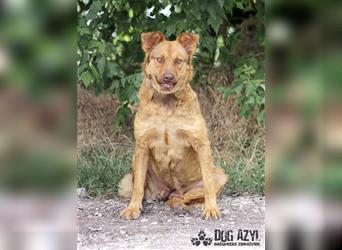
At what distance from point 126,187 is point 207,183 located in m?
0.27

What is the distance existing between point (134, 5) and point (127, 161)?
504 millimetres

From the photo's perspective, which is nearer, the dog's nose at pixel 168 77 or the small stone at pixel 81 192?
the dog's nose at pixel 168 77

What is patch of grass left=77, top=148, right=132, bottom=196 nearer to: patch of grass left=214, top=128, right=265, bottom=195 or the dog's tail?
the dog's tail

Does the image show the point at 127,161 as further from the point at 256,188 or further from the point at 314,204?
the point at 314,204

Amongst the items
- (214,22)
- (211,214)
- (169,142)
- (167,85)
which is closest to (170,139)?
(169,142)

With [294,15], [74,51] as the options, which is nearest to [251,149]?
[294,15]

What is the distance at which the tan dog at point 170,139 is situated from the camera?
203 cm

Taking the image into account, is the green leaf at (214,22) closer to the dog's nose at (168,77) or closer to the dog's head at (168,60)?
the dog's head at (168,60)

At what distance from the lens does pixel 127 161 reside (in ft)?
7.04

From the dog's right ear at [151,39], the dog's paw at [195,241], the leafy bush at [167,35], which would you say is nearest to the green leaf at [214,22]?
the leafy bush at [167,35]

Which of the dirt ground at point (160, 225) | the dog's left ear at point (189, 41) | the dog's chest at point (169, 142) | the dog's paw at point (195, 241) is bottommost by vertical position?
the dog's paw at point (195, 241)

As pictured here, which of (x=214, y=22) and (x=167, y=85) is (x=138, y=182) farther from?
(x=214, y=22)

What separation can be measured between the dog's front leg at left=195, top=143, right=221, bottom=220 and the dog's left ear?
0.30 metres

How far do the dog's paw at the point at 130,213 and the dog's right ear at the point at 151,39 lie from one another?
20.2 inches
